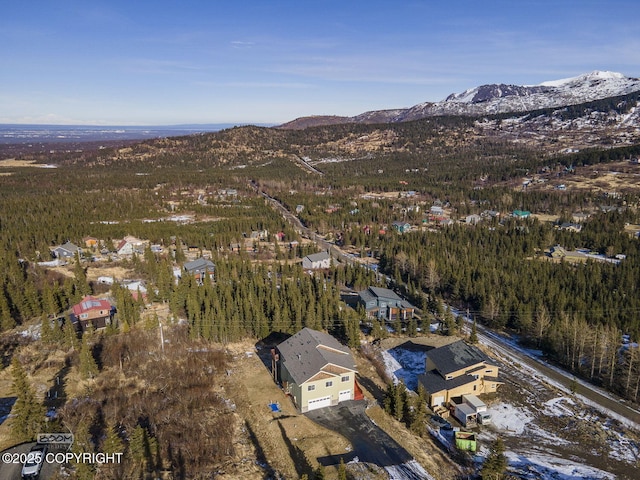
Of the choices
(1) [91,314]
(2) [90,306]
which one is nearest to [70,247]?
(2) [90,306]

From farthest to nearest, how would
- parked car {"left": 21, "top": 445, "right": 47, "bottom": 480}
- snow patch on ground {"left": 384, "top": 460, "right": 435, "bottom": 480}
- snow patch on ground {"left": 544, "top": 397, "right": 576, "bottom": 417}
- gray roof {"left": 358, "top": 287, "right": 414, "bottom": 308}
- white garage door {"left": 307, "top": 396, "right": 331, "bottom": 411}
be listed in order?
gray roof {"left": 358, "top": 287, "right": 414, "bottom": 308}
snow patch on ground {"left": 544, "top": 397, "right": 576, "bottom": 417}
white garage door {"left": 307, "top": 396, "right": 331, "bottom": 411}
snow patch on ground {"left": 384, "top": 460, "right": 435, "bottom": 480}
parked car {"left": 21, "top": 445, "right": 47, "bottom": 480}

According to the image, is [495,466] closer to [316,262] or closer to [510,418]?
[510,418]

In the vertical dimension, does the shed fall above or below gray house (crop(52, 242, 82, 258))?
below

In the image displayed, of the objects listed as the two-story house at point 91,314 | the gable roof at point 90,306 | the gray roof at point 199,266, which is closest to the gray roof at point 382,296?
the gray roof at point 199,266

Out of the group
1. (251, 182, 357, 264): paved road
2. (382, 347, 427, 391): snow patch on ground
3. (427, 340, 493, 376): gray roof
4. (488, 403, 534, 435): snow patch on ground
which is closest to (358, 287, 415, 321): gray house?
(382, 347, 427, 391): snow patch on ground

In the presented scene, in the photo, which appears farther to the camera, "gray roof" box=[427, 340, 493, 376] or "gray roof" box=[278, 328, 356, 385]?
"gray roof" box=[427, 340, 493, 376]

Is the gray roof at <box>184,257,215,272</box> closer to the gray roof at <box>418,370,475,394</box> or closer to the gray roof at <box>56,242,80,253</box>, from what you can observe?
the gray roof at <box>56,242,80,253</box>

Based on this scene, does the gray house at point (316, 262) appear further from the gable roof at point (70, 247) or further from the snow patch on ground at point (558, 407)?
the snow patch on ground at point (558, 407)

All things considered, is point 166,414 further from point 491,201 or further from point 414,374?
point 491,201
